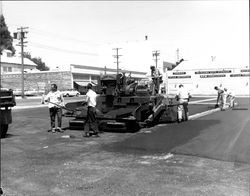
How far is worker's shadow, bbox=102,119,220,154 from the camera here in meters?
8.30

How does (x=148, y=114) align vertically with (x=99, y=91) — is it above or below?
below

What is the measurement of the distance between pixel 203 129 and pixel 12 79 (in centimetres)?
5710

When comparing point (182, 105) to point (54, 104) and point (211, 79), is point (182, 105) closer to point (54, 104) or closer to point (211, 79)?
point (54, 104)

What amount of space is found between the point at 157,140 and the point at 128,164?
9.69ft

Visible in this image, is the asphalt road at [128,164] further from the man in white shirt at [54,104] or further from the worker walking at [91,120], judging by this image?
the man in white shirt at [54,104]

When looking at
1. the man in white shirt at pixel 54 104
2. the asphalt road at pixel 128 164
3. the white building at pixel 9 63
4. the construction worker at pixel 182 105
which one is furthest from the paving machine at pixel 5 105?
the white building at pixel 9 63

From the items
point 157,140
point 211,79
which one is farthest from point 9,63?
point 157,140

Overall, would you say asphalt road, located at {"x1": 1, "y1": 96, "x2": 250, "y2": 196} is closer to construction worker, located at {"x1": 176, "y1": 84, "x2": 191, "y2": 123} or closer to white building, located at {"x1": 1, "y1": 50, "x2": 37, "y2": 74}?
construction worker, located at {"x1": 176, "y1": 84, "x2": 191, "y2": 123}

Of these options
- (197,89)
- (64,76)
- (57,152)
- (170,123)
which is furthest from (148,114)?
(197,89)

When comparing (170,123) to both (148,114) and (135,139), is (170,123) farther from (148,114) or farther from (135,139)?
(135,139)

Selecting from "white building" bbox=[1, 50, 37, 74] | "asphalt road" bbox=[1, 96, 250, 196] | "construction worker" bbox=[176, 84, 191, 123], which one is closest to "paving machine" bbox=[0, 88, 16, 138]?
"asphalt road" bbox=[1, 96, 250, 196]

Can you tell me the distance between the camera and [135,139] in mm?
9789

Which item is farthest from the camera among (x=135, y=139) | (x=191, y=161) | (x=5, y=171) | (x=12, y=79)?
(x=12, y=79)

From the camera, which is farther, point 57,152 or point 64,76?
point 64,76
